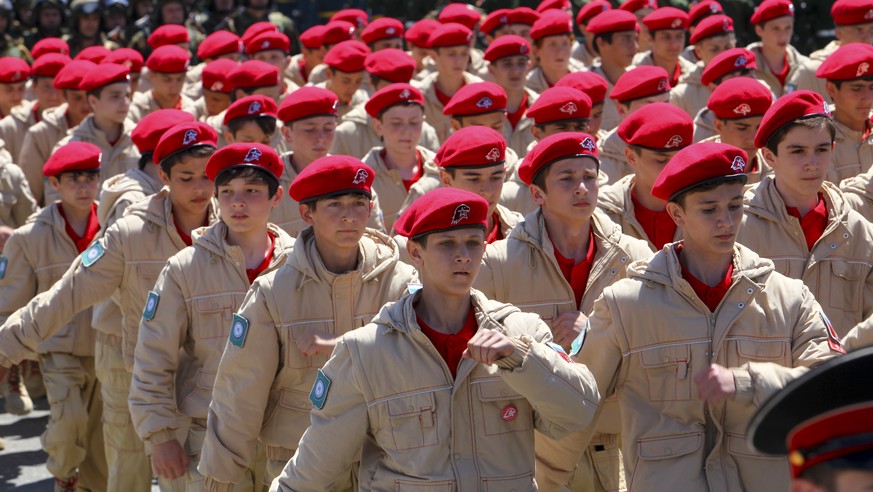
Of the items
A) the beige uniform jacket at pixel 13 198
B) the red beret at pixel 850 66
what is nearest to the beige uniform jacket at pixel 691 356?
the red beret at pixel 850 66

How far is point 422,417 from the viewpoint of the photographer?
188 inches

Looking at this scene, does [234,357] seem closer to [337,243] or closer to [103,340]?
[337,243]

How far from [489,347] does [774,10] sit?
8.60 m

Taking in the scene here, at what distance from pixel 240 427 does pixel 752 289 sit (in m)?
2.27

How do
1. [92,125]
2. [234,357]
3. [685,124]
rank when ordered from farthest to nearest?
[92,125] < [685,124] < [234,357]

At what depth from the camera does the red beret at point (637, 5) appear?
1492 centimetres

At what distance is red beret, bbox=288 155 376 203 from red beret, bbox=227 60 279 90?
5.56 meters

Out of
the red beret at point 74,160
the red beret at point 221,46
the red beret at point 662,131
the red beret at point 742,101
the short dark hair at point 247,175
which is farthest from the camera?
the red beret at point 221,46

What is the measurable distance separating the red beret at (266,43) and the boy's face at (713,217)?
32.3 ft

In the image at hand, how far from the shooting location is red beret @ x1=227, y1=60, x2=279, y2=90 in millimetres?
11500

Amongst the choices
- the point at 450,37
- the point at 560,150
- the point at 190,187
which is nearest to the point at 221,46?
the point at 450,37

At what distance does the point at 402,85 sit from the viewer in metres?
9.90

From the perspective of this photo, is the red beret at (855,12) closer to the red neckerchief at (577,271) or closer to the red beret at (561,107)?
the red beret at (561,107)

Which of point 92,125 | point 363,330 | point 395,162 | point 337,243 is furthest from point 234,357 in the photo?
point 92,125
